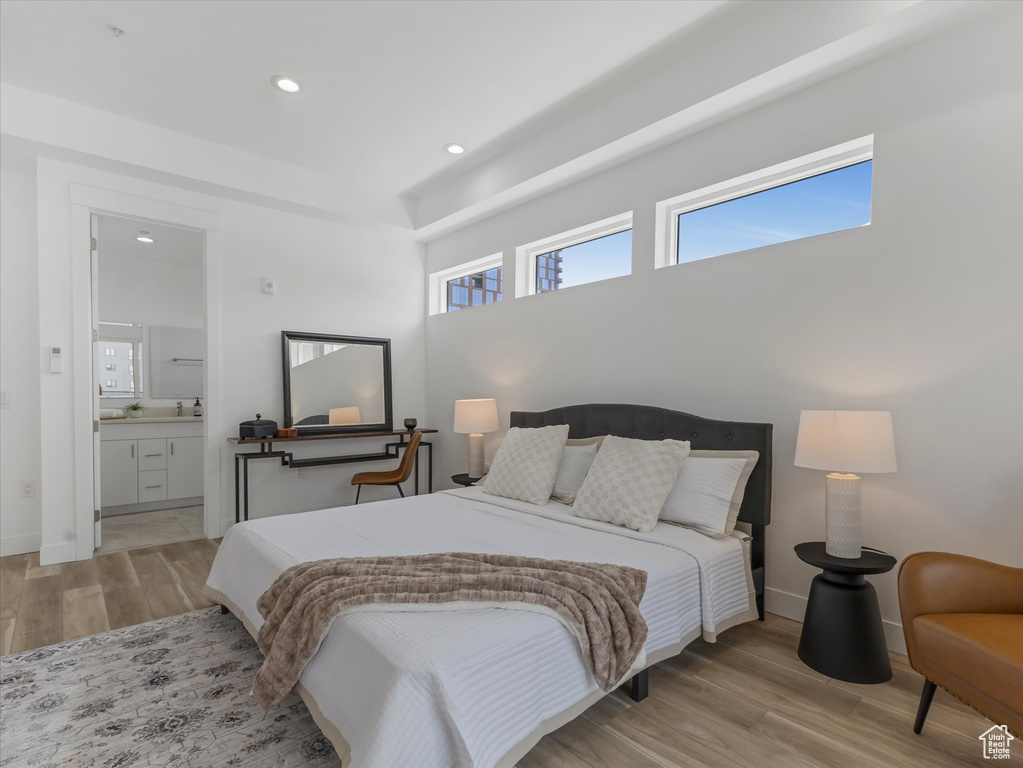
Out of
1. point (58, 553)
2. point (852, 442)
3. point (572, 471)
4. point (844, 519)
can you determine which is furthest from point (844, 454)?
point (58, 553)

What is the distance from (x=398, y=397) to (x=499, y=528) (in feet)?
9.53

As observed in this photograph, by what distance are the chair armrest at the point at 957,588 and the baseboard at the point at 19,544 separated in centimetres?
520

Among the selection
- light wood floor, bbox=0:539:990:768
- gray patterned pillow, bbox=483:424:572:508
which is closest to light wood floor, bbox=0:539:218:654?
light wood floor, bbox=0:539:990:768

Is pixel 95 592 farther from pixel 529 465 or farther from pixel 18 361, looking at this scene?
pixel 529 465

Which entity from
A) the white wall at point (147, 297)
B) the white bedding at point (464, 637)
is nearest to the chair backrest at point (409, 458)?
the white bedding at point (464, 637)

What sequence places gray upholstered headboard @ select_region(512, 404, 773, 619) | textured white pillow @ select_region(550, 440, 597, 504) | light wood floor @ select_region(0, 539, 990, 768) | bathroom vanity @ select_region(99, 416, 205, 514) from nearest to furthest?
1. light wood floor @ select_region(0, 539, 990, 768)
2. gray upholstered headboard @ select_region(512, 404, 773, 619)
3. textured white pillow @ select_region(550, 440, 597, 504)
4. bathroom vanity @ select_region(99, 416, 205, 514)

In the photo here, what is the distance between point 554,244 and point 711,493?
2.44m

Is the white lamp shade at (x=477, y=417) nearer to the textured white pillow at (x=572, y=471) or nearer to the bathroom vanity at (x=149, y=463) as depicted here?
the textured white pillow at (x=572, y=471)

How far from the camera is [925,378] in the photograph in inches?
91.5

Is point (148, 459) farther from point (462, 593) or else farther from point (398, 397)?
point (462, 593)

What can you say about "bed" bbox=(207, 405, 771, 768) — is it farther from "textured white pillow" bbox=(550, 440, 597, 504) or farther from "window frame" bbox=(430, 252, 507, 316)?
"window frame" bbox=(430, 252, 507, 316)

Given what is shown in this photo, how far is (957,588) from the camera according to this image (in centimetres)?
177

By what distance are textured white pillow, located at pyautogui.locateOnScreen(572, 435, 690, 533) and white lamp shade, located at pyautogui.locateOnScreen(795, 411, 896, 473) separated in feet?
2.09

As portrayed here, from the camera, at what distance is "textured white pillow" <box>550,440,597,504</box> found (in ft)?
10.4
